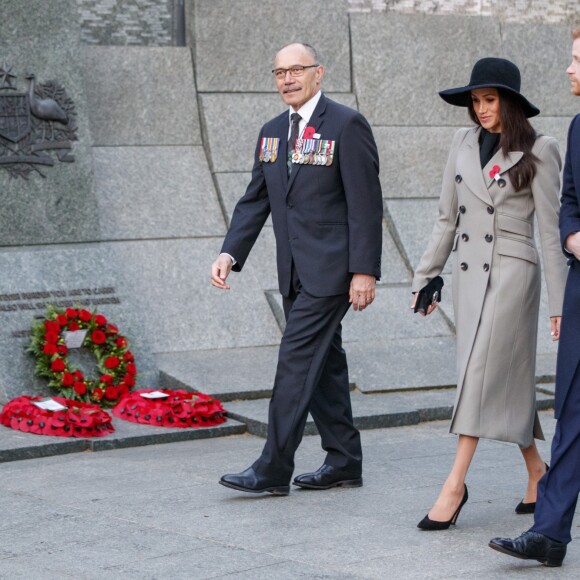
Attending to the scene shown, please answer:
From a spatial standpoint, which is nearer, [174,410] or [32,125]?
[174,410]

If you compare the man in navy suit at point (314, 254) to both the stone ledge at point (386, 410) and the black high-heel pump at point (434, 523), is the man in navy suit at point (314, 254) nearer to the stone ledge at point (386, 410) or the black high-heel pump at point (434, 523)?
the black high-heel pump at point (434, 523)

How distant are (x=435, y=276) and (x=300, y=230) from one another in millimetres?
721

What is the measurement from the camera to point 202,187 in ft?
30.8

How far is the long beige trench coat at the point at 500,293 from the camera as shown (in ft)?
16.0

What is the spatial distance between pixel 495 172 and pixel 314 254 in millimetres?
956

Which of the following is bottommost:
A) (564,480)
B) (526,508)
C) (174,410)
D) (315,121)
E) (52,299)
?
(526,508)

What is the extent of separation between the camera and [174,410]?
701cm

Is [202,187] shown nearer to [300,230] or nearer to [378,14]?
[378,14]

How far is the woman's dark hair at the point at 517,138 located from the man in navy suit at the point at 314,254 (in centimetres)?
77

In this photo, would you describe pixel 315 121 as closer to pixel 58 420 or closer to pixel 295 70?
pixel 295 70

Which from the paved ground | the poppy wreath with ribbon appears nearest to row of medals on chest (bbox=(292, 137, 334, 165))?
the paved ground

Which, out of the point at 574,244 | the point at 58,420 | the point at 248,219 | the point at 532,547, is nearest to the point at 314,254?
the point at 248,219

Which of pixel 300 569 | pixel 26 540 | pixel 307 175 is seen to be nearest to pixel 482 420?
pixel 300 569

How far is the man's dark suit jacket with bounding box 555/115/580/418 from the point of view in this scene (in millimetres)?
4328
